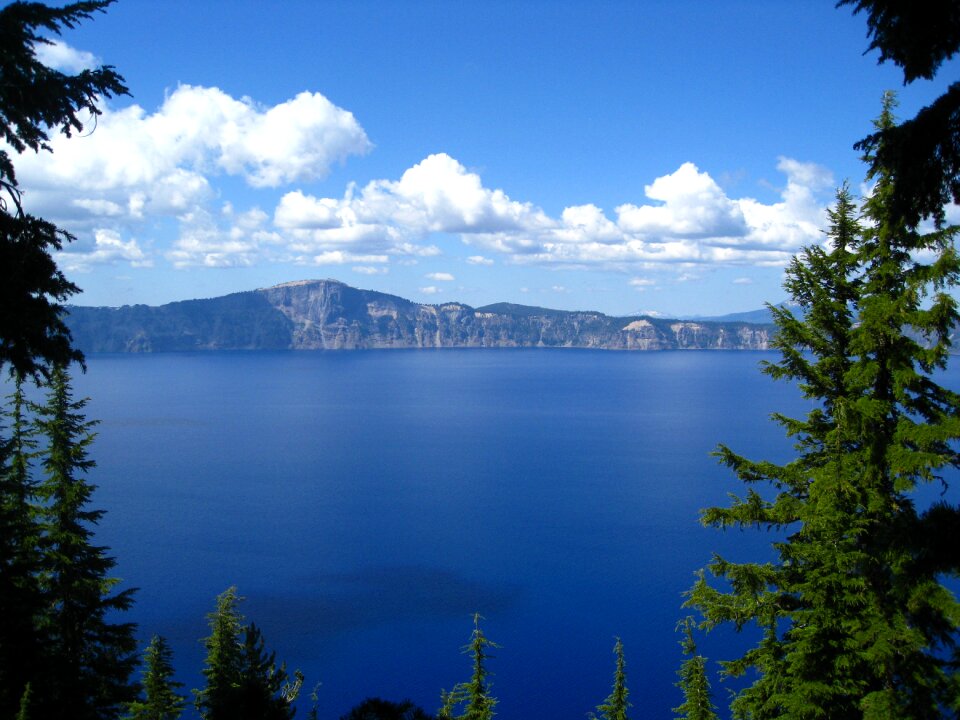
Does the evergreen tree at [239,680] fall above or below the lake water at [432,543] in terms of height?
above

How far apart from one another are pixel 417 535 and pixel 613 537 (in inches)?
720

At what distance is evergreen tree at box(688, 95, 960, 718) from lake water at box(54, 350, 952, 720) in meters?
29.9

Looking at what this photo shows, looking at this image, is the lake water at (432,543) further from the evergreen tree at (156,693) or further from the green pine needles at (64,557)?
the green pine needles at (64,557)

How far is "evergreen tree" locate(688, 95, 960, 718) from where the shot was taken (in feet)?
35.3

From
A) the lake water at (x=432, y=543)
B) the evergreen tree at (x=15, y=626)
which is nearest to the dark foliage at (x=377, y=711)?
the evergreen tree at (x=15, y=626)

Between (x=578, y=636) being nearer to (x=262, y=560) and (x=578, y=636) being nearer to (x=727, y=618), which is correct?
(x=262, y=560)

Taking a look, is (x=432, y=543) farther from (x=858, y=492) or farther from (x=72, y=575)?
(x=858, y=492)

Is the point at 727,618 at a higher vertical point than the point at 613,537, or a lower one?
higher

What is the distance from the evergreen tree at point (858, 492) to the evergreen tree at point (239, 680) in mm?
7786

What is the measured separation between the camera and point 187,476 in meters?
88.7

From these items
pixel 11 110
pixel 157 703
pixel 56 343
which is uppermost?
pixel 11 110

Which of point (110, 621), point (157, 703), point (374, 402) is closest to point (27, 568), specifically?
point (157, 703)

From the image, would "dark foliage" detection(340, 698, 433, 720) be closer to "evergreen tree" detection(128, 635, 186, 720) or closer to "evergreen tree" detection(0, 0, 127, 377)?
"evergreen tree" detection(0, 0, 127, 377)

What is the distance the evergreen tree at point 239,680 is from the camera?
1115 centimetres
